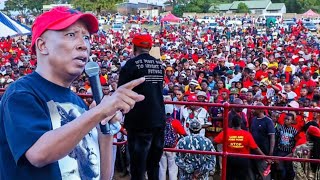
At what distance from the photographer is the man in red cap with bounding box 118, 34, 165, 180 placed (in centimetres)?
360

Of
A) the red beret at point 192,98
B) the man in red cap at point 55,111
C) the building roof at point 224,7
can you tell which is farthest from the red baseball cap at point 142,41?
the building roof at point 224,7

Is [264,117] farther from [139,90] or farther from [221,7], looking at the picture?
[221,7]

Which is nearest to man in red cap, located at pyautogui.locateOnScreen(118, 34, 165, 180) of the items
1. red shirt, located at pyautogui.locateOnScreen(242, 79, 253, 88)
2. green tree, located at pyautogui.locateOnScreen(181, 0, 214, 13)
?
red shirt, located at pyautogui.locateOnScreen(242, 79, 253, 88)

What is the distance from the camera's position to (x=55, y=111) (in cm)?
144

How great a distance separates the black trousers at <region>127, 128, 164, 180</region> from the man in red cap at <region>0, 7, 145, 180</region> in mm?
2017

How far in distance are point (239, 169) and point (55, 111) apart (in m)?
4.01

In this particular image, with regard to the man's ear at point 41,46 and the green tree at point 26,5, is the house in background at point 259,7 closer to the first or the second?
the green tree at point 26,5

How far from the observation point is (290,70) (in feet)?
38.3

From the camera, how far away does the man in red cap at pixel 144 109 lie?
360 centimetres

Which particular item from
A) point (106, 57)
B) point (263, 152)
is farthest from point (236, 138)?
point (106, 57)

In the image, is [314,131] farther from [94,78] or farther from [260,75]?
[260,75]

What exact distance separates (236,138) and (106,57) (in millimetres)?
10681

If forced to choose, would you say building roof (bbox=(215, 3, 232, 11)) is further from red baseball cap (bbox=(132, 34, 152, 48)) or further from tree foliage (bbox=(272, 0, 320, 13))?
red baseball cap (bbox=(132, 34, 152, 48))

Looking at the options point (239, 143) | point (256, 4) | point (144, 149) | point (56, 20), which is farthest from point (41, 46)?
point (256, 4)
